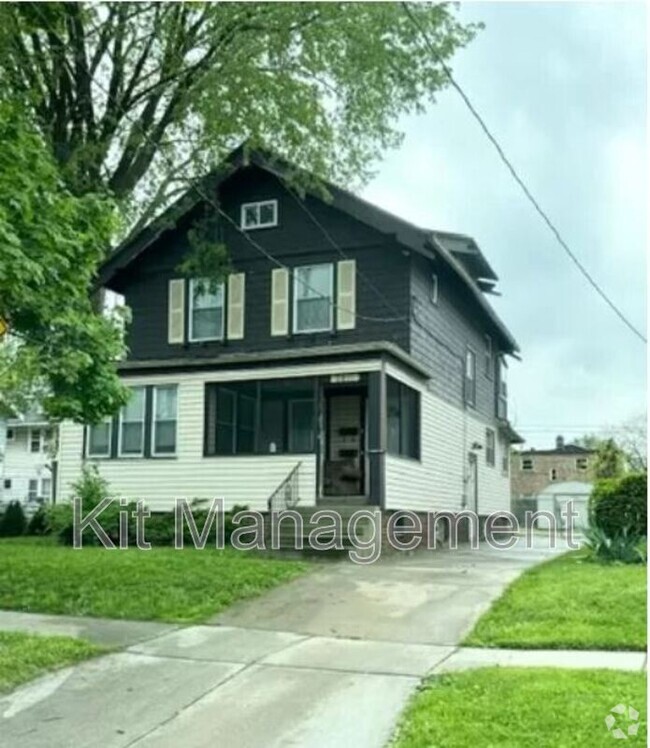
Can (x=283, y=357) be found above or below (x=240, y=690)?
above

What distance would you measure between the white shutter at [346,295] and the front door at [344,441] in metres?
1.42

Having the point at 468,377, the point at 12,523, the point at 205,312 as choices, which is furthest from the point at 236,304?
the point at 12,523

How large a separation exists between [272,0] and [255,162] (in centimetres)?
605

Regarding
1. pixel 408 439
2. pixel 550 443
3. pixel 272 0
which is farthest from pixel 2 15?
pixel 550 443

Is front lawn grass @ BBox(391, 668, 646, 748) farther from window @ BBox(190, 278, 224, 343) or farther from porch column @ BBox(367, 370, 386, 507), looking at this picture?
window @ BBox(190, 278, 224, 343)

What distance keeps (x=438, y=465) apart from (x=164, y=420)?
20.0 feet

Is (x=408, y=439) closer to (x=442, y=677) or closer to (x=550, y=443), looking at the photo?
(x=442, y=677)

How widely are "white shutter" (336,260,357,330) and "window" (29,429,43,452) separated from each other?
28585 mm

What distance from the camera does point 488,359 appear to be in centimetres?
2533

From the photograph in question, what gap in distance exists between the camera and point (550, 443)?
202 ft

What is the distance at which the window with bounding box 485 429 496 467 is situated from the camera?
24828mm

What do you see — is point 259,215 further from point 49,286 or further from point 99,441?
point 49,286

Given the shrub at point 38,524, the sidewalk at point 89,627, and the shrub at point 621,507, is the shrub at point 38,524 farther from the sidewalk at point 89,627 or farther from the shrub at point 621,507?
the shrub at point 621,507

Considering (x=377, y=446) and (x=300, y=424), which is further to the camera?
(x=300, y=424)
